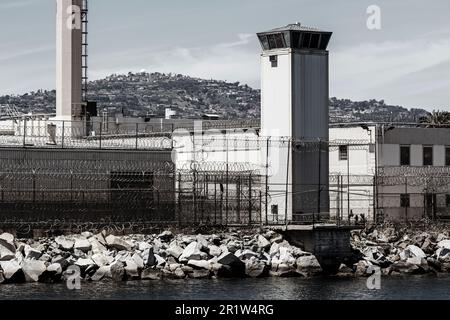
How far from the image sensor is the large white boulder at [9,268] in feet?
158

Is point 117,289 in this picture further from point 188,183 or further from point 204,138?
point 204,138

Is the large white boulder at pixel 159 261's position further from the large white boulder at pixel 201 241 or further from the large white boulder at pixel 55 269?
the large white boulder at pixel 55 269

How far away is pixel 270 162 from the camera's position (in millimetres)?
63625

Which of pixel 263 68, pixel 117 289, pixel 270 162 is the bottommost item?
pixel 117 289

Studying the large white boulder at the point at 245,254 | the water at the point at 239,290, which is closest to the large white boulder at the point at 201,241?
the large white boulder at the point at 245,254

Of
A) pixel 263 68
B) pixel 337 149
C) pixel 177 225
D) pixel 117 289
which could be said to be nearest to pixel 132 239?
pixel 177 225

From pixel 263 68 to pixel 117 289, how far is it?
2093 cm

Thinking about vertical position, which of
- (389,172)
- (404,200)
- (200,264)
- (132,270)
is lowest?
(132,270)

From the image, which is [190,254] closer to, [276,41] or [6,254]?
[6,254]

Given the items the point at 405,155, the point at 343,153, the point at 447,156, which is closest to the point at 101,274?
the point at 343,153

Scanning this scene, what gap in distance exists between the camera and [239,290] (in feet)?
153

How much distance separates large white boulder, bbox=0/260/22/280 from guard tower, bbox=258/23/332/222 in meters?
17.1

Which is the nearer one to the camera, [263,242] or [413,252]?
[263,242]

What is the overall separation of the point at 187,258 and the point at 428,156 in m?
27.7
